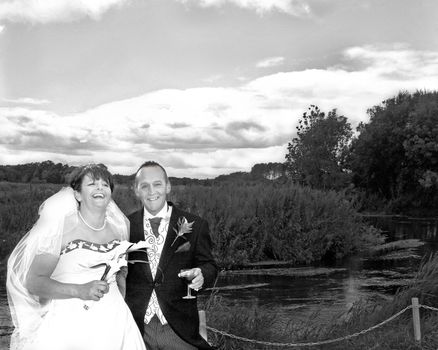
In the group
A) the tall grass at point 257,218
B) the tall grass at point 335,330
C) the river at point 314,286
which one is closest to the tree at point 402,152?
the tall grass at point 257,218

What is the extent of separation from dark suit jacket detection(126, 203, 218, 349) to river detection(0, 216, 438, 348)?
6.33 metres

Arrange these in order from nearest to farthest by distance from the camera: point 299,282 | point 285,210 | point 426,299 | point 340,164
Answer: point 426,299
point 299,282
point 285,210
point 340,164

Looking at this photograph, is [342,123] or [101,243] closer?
[101,243]

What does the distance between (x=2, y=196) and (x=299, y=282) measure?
11.1 meters

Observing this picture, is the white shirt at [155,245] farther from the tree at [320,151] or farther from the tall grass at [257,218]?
the tree at [320,151]

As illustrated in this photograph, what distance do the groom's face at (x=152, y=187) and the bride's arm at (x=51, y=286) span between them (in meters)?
0.68

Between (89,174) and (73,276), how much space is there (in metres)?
0.63

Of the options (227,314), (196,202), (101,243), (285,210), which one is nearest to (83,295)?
(101,243)

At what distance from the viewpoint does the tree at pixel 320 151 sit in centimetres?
6125

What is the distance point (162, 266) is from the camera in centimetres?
393

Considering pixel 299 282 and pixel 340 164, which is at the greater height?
pixel 340 164

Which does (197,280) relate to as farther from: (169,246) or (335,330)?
(335,330)

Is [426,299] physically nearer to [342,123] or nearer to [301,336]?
[301,336]

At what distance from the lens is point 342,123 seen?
6538 cm
